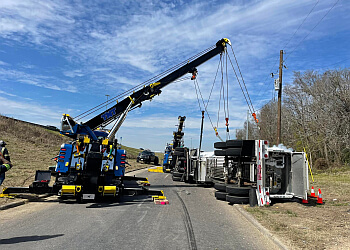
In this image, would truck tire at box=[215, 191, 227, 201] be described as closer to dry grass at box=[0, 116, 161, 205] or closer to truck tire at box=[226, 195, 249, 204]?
truck tire at box=[226, 195, 249, 204]

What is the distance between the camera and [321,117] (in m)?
29.2

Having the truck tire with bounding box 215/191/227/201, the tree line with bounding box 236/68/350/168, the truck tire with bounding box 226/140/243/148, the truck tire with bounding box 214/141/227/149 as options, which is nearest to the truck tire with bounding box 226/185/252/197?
the truck tire with bounding box 215/191/227/201

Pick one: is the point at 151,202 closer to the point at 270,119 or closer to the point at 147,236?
the point at 147,236

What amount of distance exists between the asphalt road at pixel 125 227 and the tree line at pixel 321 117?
1749cm

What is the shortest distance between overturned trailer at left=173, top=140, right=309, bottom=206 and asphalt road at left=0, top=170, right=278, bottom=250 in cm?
85

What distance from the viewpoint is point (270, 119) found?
42844 millimetres

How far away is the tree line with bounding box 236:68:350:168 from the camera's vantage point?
1062 inches

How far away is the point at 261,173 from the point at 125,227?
15.9 feet

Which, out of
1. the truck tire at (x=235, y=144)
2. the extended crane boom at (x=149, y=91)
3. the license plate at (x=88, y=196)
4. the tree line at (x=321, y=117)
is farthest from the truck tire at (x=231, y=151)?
the tree line at (x=321, y=117)

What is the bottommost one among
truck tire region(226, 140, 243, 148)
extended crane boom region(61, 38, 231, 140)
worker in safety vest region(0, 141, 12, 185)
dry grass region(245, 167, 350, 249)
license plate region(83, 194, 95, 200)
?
dry grass region(245, 167, 350, 249)

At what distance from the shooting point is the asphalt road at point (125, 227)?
5234mm

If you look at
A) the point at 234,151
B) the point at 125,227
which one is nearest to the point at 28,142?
the point at 234,151

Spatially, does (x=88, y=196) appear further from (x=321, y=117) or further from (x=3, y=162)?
(x=321, y=117)

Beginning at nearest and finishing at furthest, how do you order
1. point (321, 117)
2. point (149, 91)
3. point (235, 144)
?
point (235, 144) → point (149, 91) → point (321, 117)
